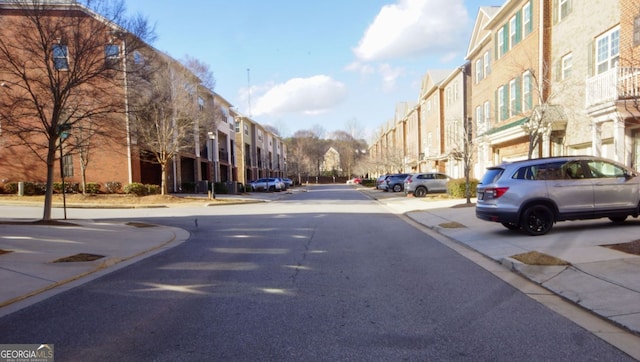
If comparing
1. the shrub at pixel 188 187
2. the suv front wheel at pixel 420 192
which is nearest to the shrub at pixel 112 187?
Result: the shrub at pixel 188 187

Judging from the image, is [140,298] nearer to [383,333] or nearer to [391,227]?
[383,333]

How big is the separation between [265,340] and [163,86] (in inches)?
941

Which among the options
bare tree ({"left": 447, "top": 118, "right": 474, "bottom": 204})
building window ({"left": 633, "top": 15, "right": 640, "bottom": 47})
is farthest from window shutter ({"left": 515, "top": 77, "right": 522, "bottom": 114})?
building window ({"left": 633, "top": 15, "right": 640, "bottom": 47})

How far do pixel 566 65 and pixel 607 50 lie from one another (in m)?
2.89

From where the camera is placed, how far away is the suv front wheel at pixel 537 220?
9805 mm

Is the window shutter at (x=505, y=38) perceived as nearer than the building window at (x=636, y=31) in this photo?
No

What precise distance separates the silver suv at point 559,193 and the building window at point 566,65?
9.60m

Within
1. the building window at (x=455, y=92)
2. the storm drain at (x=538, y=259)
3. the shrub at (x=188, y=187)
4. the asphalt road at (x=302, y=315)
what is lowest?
the asphalt road at (x=302, y=315)

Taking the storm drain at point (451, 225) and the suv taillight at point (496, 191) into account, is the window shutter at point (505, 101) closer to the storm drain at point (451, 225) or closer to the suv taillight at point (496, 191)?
the storm drain at point (451, 225)

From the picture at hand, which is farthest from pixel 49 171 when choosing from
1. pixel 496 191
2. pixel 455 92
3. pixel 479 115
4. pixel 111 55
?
pixel 455 92

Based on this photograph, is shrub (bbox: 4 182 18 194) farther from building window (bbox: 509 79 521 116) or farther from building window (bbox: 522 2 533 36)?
building window (bbox: 522 2 533 36)

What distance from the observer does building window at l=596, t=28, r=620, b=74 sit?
15.1 m

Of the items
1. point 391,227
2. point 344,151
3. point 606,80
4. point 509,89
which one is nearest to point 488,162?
point 509,89

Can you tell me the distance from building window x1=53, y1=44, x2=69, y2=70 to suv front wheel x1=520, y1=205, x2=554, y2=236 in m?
13.4
